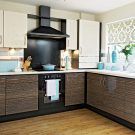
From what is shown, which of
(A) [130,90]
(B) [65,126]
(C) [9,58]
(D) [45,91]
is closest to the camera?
(A) [130,90]

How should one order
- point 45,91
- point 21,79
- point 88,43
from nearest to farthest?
point 21,79, point 45,91, point 88,43

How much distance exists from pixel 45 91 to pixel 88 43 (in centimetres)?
157

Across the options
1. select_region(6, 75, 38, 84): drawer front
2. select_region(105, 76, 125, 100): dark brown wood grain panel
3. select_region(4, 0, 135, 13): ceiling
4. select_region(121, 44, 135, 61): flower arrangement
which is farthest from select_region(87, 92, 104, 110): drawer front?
select_region(4, 0, 135, 13): ceiling

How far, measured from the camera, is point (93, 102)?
3904mm

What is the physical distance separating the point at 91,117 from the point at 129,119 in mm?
805

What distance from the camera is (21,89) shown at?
3348 mm

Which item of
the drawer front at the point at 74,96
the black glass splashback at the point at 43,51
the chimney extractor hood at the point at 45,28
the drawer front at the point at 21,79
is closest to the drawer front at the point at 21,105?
the drawer front at the point at 21,79

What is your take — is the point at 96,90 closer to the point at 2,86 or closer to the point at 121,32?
the point at 121,32

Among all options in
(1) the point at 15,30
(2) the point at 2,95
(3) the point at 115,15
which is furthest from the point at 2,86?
(3) the point at 115,15

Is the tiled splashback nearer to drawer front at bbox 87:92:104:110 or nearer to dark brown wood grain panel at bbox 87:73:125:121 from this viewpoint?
dark brown wood grain panel at bbox 87:73:125:121

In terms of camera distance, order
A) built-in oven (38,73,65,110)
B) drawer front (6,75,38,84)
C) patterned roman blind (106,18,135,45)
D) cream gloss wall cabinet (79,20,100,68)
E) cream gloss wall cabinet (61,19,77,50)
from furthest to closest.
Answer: cream gloss wall cabinet (79,20,100,68) < cream gloss wall cabinet (61,19,77,50) < patterned roman blind (106,18,135,45) < built-in oven (38,73,65,110) < drawer front (6,75,38,84)

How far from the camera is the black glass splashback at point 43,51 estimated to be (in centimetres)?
402

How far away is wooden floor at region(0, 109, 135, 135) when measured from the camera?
2865 mm

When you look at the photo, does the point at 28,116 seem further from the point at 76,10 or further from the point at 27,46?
the point at 76,10
